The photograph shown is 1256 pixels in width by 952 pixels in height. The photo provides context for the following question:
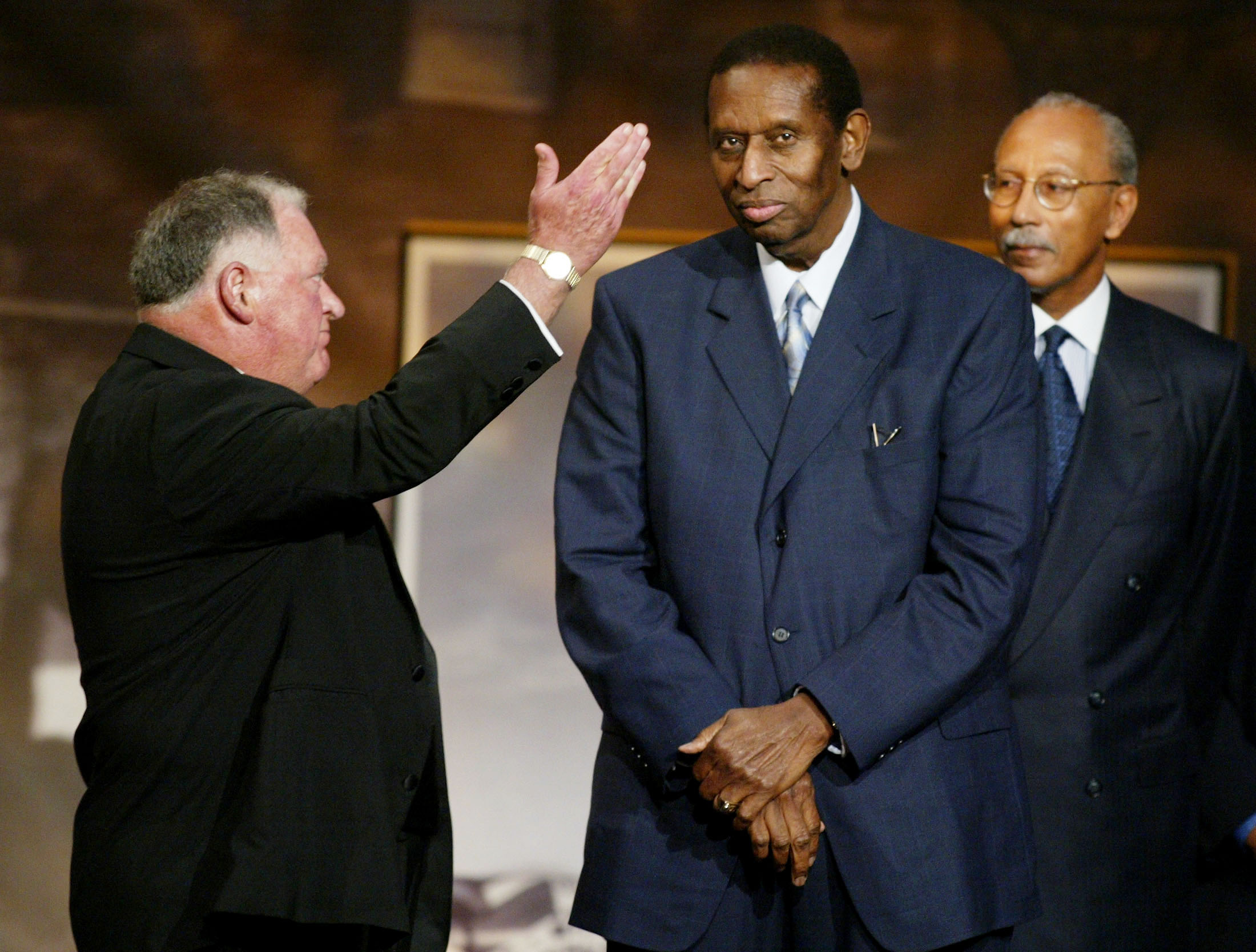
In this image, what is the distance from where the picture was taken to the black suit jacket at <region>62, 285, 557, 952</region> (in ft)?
6.47

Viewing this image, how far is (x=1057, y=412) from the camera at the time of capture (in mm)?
2676

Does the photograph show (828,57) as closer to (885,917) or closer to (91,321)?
(885,917)

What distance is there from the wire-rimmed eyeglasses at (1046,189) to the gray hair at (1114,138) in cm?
4

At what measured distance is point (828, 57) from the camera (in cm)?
217

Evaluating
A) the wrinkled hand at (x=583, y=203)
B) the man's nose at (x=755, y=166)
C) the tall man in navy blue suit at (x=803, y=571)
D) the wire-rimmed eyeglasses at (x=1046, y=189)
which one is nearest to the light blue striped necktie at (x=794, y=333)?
the tall man in navy blue suit at (x=803, y=571)

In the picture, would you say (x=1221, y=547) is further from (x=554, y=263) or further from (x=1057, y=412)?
(x=554, y=263)

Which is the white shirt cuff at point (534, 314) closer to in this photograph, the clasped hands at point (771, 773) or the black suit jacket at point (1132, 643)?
the clasped hands at point (771, 773)

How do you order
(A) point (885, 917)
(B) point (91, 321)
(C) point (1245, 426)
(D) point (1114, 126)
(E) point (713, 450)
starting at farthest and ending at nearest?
1. (B) point (91, 321)
2. (D) point (1114, 126)
3. (C) point (1245, 426)
4. (E) point (713, 450)
5. (A) point (885, 917)

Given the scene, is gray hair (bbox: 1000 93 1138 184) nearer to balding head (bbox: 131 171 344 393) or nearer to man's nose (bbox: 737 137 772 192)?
man's nose (bbox: 737 137 772 192)

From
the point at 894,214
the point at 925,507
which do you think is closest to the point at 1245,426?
the point at 925,507

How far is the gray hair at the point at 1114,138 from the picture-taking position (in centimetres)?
289

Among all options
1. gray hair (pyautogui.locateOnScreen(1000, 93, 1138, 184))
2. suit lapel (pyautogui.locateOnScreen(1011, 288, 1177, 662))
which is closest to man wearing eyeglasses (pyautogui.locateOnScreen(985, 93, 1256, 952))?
suit lapel (pyautogui.locateOnScreen(1011, 288, 1177, 662))

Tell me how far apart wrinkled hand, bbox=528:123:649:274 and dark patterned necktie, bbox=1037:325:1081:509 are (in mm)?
873

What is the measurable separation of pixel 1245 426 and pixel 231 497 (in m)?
1.81
